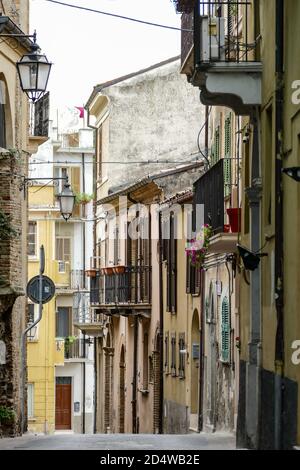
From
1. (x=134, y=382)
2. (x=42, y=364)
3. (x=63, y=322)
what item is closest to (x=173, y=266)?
(x=134, y=382)

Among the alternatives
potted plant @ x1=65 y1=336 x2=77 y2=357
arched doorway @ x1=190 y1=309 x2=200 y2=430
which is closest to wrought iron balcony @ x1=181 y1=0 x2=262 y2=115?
arched doorway @ x1=190 y1=309 x2=200 y2=430

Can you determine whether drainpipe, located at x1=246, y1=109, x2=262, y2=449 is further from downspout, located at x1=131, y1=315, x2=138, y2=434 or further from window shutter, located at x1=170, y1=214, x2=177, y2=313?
downspout, located at x1=131, y1=315, x2=138, y2=434

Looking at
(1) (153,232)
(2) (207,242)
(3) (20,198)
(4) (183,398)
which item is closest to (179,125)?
(1) (153,232)

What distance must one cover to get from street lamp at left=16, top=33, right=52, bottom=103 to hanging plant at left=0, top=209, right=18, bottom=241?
508 cm

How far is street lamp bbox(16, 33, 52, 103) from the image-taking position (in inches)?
837

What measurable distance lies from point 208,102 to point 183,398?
14.9 metres

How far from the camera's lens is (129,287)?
4259 centimetres

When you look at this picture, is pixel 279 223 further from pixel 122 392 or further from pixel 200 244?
pixel 122 392

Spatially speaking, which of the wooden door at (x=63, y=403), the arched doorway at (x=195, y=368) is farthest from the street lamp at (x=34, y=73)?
the wooden door at (x=63, y=403)

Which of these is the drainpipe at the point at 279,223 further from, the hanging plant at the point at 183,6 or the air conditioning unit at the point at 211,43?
the hanging plant at the point at 183,6

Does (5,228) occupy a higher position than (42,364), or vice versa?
(5,228)

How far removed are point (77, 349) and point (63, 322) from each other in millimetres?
1469
